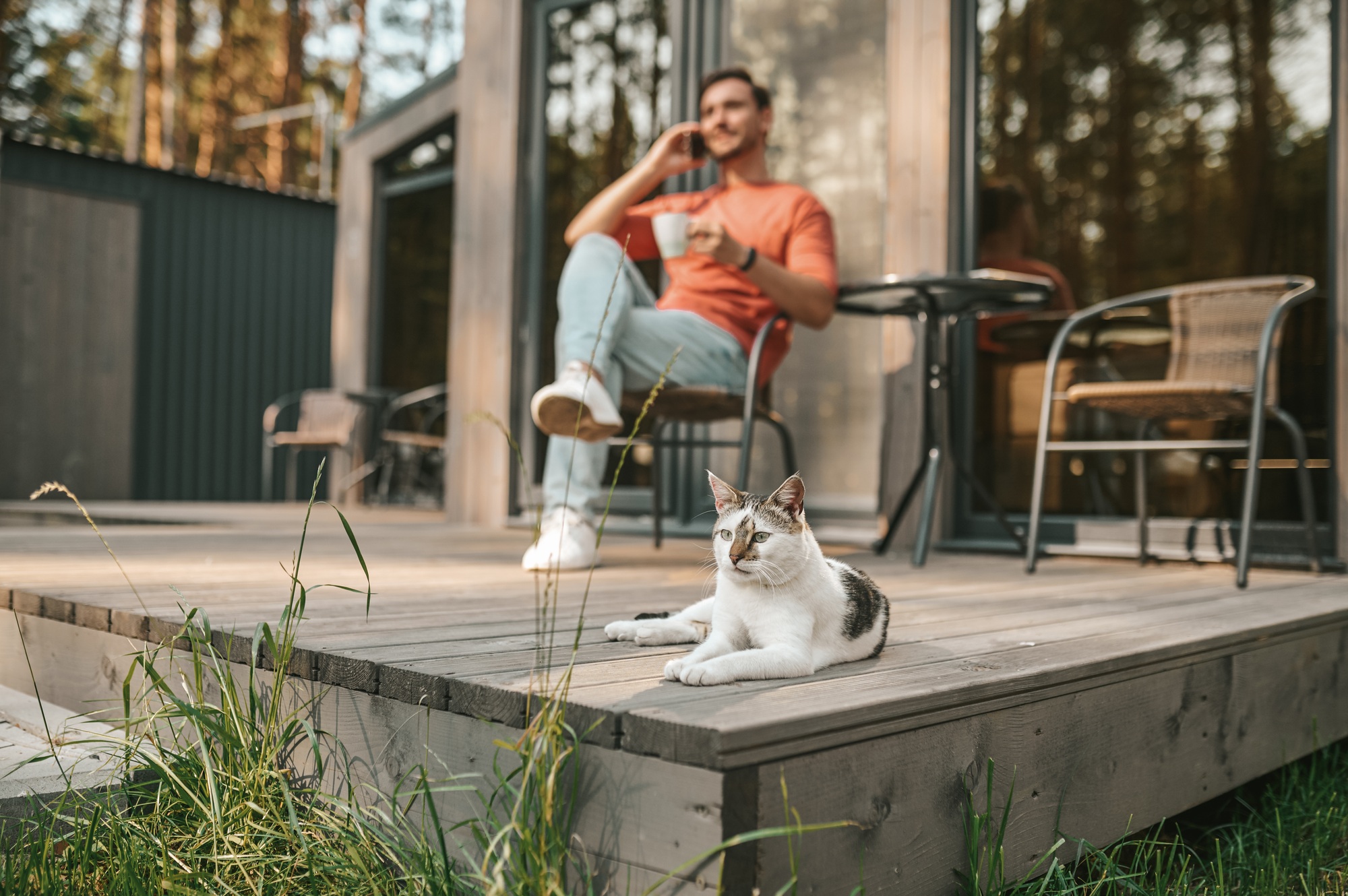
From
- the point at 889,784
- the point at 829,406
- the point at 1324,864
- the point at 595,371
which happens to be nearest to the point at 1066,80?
the point at 829,406

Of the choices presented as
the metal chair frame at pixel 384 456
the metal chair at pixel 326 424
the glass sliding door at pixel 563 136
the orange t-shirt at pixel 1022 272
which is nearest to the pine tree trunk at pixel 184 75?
the metal chair at pixel 326 424

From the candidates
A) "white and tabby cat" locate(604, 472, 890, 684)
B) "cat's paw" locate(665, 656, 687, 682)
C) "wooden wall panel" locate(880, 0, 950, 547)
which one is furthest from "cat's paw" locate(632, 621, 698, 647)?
"wooden wall panel" locate(880, 0, 950, 547)

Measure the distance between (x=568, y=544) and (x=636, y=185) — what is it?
107 cm

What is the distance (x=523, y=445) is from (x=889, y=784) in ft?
12.4

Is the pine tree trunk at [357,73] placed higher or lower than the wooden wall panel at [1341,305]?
higher

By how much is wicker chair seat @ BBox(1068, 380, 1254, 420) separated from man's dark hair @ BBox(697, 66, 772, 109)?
123cm

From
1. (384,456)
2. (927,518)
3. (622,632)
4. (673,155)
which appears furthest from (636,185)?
(384,456)

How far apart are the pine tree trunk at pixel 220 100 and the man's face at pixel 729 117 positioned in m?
13.6

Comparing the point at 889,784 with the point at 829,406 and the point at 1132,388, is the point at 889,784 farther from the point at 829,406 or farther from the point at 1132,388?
the point at 829,406

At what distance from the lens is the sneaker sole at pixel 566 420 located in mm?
2287

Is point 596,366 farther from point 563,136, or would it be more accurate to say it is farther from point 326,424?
point 326,424

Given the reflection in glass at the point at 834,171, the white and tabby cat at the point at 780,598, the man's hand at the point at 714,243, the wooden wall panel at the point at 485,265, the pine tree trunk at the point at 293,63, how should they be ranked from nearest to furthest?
1. the white and tabby cat at the point at 780,598
2. the man's hand at the point at 714,243
3. the reflection in glass at the point at 834,171
4. the wooden wall panel at the point at 485,265
5. the pine tree trunk at the point at 293,63

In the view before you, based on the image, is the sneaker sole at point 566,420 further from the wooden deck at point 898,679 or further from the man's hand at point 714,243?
the man's hand at point 714,243

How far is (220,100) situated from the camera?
14.7m
